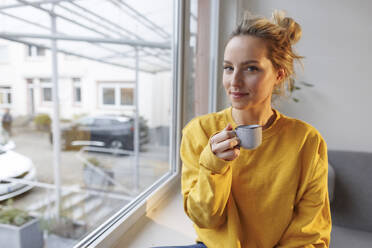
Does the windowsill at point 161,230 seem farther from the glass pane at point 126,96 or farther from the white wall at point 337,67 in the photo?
the glass pane at point 126,96

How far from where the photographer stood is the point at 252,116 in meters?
0.84

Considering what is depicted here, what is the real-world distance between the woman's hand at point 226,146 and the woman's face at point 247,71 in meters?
0.13

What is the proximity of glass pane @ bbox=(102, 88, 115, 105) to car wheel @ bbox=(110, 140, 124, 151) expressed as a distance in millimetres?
1018

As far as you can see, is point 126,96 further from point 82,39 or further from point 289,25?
point 289,25

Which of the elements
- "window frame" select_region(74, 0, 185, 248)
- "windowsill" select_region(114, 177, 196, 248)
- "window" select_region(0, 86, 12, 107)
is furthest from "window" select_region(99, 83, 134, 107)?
A: "windowsill" select_region(114, 177, 196, 248)

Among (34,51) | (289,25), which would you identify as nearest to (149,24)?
(34,51)

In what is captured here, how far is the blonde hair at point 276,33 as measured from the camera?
0.74m

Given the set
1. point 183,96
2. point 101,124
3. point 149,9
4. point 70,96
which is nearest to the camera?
point 183,96

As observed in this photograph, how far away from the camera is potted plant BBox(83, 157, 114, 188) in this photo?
13.1ft

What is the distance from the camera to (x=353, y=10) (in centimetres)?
181

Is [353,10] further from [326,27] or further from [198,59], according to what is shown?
[198,59]

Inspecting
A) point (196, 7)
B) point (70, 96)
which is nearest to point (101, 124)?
point (70, 96)

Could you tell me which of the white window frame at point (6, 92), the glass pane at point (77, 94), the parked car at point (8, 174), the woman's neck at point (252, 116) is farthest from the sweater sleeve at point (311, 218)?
the glass pane at point (77, 94)

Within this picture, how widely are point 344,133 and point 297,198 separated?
4.59 ft
